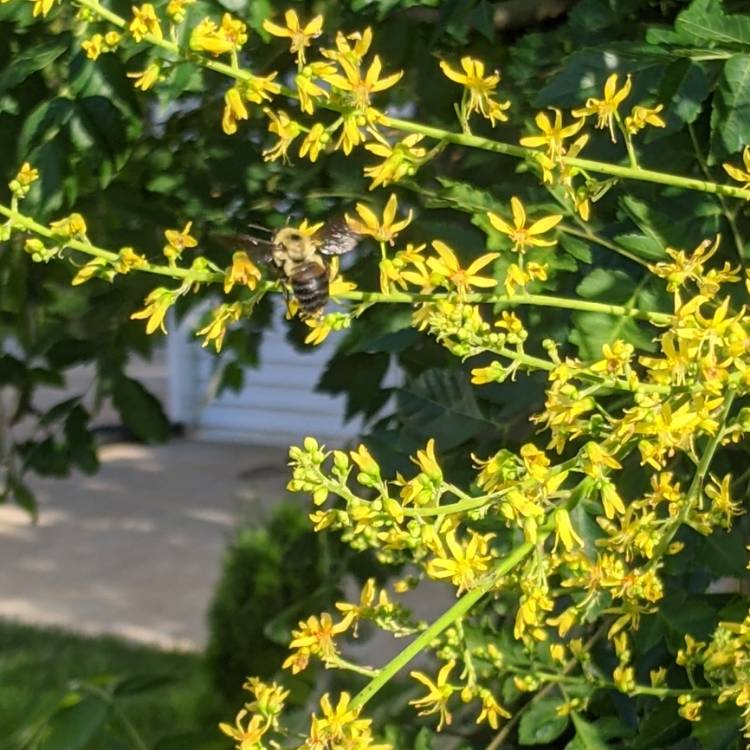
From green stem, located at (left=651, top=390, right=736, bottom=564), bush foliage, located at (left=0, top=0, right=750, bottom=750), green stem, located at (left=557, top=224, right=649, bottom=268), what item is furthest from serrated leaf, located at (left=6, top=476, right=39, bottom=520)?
green stem, located at (left=651, top=390, right=736, bottom=564)

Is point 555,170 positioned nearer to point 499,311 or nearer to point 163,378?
point 499,311

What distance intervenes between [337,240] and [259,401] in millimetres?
6111

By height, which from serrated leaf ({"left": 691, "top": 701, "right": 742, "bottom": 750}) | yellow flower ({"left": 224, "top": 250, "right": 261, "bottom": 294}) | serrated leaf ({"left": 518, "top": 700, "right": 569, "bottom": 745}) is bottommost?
→ serrated leaf ({"left": 518, "top": 700, "right": 569, "bottom": 745})

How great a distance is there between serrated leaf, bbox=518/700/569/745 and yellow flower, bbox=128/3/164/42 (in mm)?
672

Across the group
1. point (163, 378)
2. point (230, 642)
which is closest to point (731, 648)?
point (230, 642)

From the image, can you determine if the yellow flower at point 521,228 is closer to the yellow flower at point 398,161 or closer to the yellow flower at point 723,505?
the yellow flower at point 398,161

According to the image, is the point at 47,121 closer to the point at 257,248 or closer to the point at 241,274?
the point at 257,248

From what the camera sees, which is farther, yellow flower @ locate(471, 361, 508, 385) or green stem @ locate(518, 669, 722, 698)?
green stem @ locate(518, 669, 722, 698)

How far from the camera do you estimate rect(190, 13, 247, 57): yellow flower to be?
89 centimetres

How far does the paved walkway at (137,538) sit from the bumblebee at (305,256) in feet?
9.81

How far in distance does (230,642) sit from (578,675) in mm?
2193

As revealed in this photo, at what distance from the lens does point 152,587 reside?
4.88m

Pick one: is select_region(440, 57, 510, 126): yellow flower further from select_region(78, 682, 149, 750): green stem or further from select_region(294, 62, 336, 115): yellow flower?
select_region(78, 682, 149, 750): green stem

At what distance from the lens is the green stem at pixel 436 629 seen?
783mm
